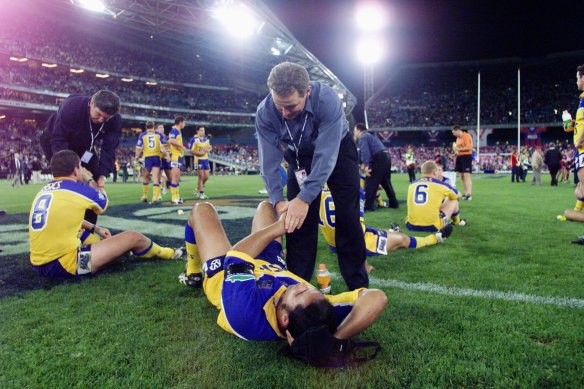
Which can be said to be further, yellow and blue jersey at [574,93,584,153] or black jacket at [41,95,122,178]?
yellow and blue jersey at [574,93,584,153]

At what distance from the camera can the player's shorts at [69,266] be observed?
12.2 feet

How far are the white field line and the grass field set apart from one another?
0.05 feet

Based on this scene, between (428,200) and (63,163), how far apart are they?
4.76 meters

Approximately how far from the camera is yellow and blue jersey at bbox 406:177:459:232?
234 inches

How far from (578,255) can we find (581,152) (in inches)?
78.5

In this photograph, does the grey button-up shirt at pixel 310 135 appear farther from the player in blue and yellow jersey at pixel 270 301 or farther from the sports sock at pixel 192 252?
the sports sock at pixel 192 252

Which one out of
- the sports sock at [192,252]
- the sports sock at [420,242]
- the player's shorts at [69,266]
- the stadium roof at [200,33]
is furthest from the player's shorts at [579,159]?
the stadium roof at [200,33]

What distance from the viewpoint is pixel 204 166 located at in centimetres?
1234

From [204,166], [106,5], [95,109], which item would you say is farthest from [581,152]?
[106,5]

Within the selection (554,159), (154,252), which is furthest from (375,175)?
(554,159)

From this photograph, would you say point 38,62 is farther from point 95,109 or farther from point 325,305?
point 325,305

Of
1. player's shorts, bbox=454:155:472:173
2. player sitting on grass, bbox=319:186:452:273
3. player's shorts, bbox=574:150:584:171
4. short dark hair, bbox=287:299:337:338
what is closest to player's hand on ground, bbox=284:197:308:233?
short dark hair, bbox=287:299:337:338

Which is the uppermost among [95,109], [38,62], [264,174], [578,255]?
[38,62]

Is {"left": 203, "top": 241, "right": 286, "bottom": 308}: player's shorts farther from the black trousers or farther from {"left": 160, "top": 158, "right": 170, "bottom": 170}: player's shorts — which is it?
{"left": 160, "top": 158, "right": 170, "bottom": 170}: player's shorts
